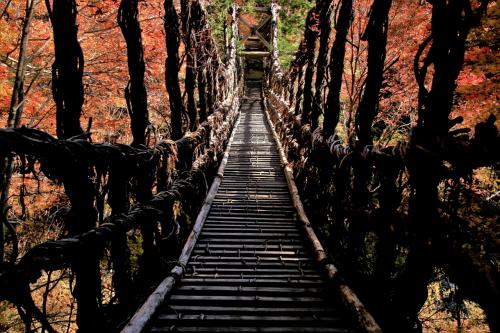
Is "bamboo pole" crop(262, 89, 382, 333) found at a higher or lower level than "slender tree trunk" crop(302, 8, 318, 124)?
lower

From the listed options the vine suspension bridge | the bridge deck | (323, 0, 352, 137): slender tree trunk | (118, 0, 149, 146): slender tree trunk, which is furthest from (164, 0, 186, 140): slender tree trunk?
(323, 0, 352, 137): slender tree trunk

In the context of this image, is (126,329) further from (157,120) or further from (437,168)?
(157,120)

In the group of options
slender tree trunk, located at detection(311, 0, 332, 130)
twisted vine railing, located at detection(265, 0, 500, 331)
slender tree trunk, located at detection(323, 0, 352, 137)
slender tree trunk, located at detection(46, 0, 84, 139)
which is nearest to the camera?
twisted vine railing, located at detection(265, 0, 500, 331)

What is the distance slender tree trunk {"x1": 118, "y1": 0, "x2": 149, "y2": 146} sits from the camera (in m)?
2.84

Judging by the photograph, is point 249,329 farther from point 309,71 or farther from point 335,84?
point 309,71

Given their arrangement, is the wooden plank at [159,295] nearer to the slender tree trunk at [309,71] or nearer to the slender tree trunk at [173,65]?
the slender tree trunk at [173,65]

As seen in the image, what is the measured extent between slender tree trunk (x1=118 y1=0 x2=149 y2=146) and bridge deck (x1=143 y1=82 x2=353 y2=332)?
1.30 metres

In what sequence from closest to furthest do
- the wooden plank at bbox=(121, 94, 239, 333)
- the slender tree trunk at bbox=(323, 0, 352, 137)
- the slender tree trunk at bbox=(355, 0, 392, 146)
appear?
the wooden plank at bbox=(121, 94, 239, 333)
the slender tree trunk at bbox=(355, 0, 392, 146)
the slender tree trunk at bbox=(323, 0, 352, 137)

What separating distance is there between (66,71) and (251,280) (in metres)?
2.00

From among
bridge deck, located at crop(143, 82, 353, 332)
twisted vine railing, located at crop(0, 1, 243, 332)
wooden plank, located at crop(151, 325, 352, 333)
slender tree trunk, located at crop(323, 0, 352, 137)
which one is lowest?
bridge deck, located at crop(143, 82, 353, 332)

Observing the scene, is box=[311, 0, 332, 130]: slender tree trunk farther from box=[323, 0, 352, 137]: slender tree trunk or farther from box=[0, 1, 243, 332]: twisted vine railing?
box=[0, 1, 243, 332]: twisted vine railing

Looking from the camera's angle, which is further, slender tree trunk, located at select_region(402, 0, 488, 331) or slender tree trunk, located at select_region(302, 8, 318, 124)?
slender tree trunk, located at select_region(302, 8, 318, 124)

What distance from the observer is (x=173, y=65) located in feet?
13.6

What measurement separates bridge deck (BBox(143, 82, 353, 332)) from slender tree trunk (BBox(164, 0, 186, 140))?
1.29m
